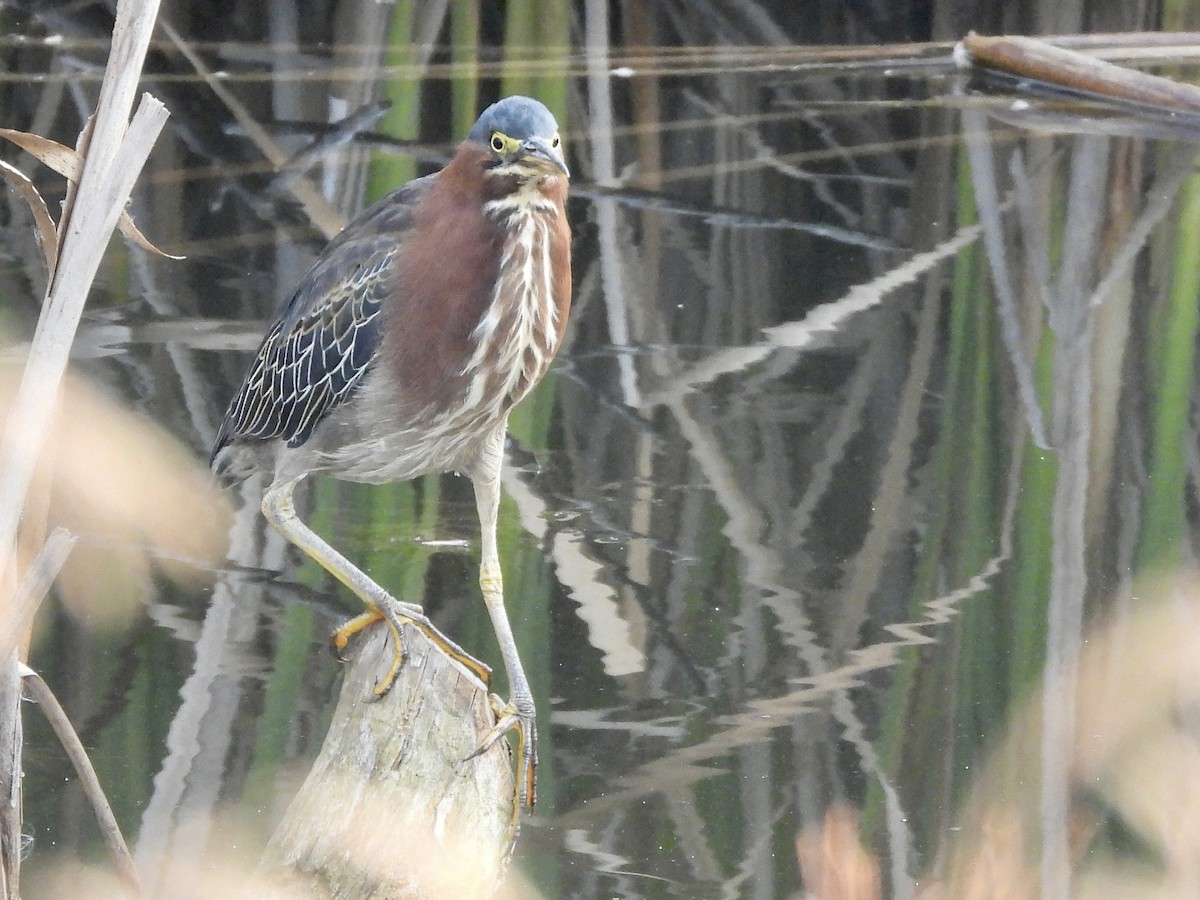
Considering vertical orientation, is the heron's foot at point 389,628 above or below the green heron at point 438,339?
below

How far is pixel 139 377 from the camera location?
561cm

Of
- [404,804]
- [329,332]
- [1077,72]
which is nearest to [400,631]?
[404,804]

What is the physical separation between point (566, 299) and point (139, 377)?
268 centimetres

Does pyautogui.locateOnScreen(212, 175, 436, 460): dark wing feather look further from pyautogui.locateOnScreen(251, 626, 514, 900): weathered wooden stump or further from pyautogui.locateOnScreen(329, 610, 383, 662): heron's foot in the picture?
pyautogui.locateOnScreen(251, 626, 514, 900): weathered wooden stump

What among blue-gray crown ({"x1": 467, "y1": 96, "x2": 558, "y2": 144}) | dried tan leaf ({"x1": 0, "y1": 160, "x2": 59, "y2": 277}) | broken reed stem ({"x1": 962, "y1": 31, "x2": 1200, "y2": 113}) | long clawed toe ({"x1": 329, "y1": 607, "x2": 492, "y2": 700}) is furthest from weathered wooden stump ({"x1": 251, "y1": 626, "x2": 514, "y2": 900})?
broken reed stem ({"x1": 962, "y1": 31, "x2": 1200, "y2": 113})

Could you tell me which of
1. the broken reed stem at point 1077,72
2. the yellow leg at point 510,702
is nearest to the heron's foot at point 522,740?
the yellow leg at point 510,702

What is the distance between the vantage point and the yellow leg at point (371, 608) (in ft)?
10.7

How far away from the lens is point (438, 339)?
3322mm

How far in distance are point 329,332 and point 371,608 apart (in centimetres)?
63

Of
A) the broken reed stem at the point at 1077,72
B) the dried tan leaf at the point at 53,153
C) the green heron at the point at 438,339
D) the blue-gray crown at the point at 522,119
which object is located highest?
the broken reed stem at the point at 1077,72

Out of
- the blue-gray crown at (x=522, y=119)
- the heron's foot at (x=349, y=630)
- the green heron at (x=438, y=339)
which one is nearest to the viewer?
the blue-gray crown at (x=522, y=119)

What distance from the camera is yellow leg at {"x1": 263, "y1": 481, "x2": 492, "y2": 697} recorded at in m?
3.26

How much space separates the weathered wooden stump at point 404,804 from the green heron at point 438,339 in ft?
0.23

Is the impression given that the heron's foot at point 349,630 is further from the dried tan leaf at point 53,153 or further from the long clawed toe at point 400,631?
the dried tan leaf at point 53,153
